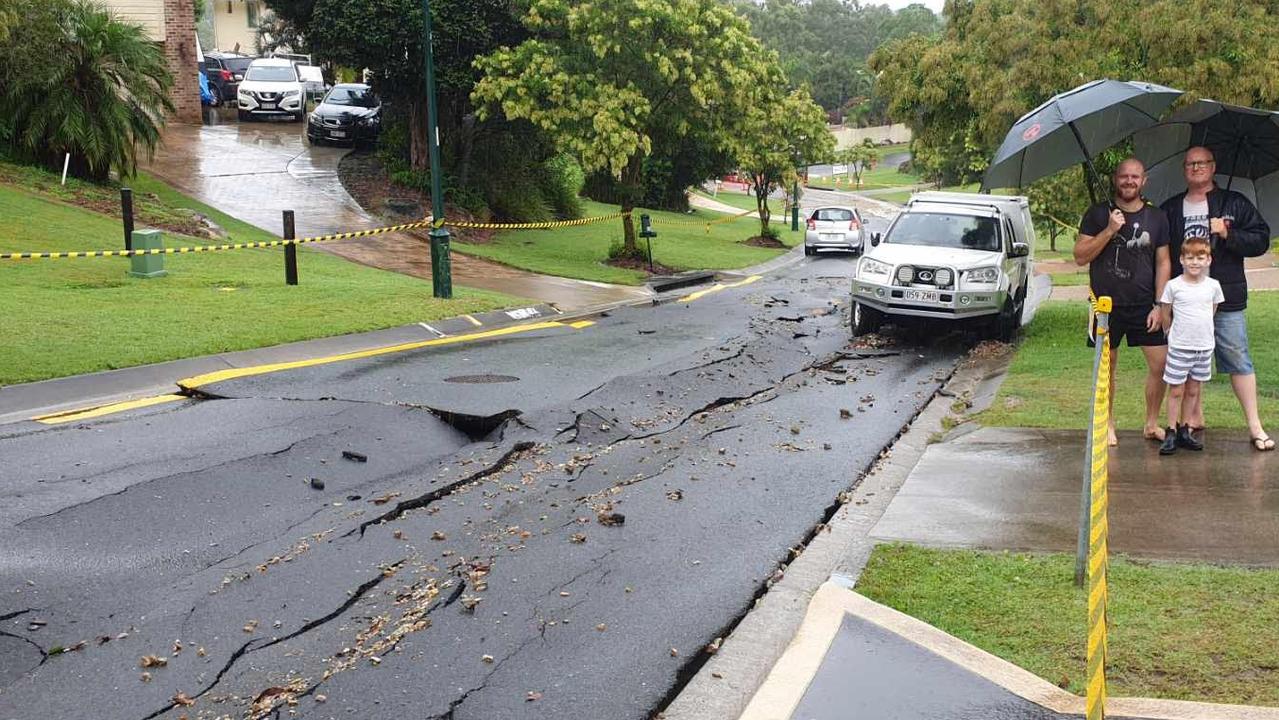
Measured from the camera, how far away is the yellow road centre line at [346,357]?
37.9ft

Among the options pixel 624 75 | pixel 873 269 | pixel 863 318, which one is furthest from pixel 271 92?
pixel 873 269

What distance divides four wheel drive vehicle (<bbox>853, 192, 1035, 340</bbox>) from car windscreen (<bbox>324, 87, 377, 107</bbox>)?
2386 centimetres

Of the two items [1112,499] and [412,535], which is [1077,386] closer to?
[1112,499]

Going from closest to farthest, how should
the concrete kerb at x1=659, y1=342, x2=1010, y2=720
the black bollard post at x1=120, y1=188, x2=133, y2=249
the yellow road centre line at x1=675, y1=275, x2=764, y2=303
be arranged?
the concrete kerb at x1=659, y1=342, x2=1010, y2=720 < the black bollard post at x1=120, y1=188, x2=133, y2=249 < the yellow road centre line at x1=675, y1=275, x2=764, y2=303

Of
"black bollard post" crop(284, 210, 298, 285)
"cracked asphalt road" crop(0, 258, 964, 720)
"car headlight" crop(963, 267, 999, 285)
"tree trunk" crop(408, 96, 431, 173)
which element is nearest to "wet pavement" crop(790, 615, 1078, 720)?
"cracked asphalt road" crop(0, 258, 964, 720)

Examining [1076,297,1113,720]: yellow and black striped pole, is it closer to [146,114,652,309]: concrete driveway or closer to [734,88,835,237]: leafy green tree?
[146,114,652,309]: concrete driveway

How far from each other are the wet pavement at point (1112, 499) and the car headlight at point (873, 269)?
643 centimetres

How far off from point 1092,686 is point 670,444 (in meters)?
5.72

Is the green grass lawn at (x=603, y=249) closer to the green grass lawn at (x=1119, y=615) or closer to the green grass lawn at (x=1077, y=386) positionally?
the green grass lawn at (x=1077, y=386)

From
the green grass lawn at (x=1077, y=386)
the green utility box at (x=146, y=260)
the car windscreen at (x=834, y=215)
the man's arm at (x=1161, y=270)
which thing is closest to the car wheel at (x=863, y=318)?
the green grass lawn at (x=1077, y=386)

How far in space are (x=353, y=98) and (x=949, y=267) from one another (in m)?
26.6

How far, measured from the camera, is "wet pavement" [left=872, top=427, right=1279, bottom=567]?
6699 mm

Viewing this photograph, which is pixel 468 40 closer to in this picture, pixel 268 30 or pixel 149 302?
pixel 149 302

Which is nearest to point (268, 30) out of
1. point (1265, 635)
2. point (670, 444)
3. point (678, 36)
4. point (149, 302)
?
point (678, 36)
